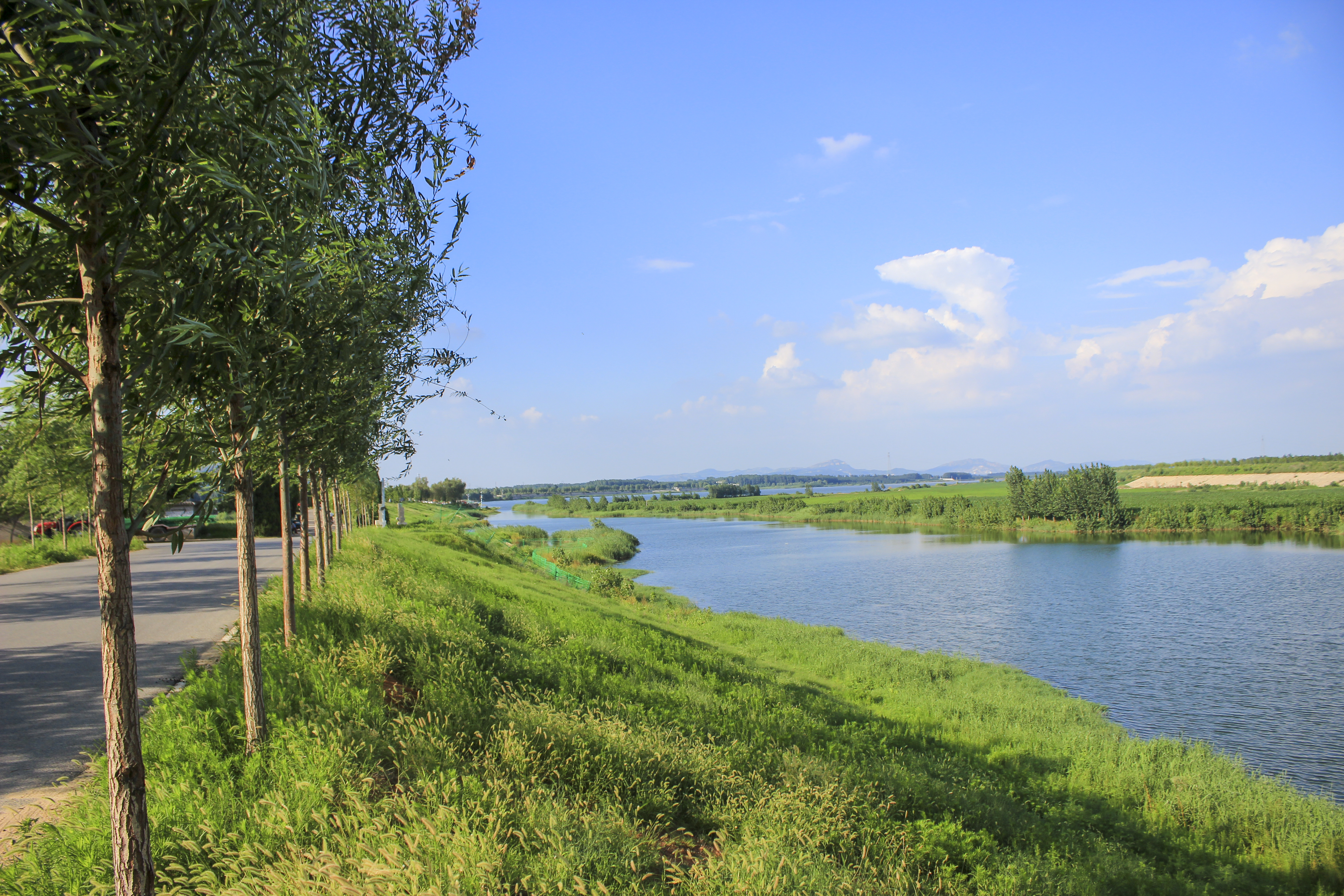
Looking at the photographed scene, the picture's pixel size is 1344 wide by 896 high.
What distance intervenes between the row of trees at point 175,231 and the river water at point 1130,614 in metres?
20.8

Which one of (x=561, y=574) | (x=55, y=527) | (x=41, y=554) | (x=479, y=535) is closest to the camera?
(x=41, y=554)

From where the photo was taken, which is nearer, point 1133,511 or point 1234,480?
point 1133,511

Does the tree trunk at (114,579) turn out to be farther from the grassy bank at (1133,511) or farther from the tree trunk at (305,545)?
the grassy bank at (1133,511)

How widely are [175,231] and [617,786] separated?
656 centimetres

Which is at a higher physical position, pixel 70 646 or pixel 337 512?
pixel 337 512

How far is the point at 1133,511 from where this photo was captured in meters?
82.9

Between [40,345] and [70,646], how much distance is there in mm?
12099

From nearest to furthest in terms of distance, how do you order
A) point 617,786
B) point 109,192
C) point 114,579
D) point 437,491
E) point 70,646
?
point 109,192
point 114,579
point 617,786
point 70,646
point 437,491

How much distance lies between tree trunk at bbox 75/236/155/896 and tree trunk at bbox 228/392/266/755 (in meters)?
2.71

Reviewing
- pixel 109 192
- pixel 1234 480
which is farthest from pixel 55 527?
pixel 1234 480

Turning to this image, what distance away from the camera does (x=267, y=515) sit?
159 feet

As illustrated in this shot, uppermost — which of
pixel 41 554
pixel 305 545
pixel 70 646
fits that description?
pixel 305 545

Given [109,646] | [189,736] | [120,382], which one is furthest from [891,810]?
[120,382]

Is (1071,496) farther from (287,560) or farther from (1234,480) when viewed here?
(287,560)
